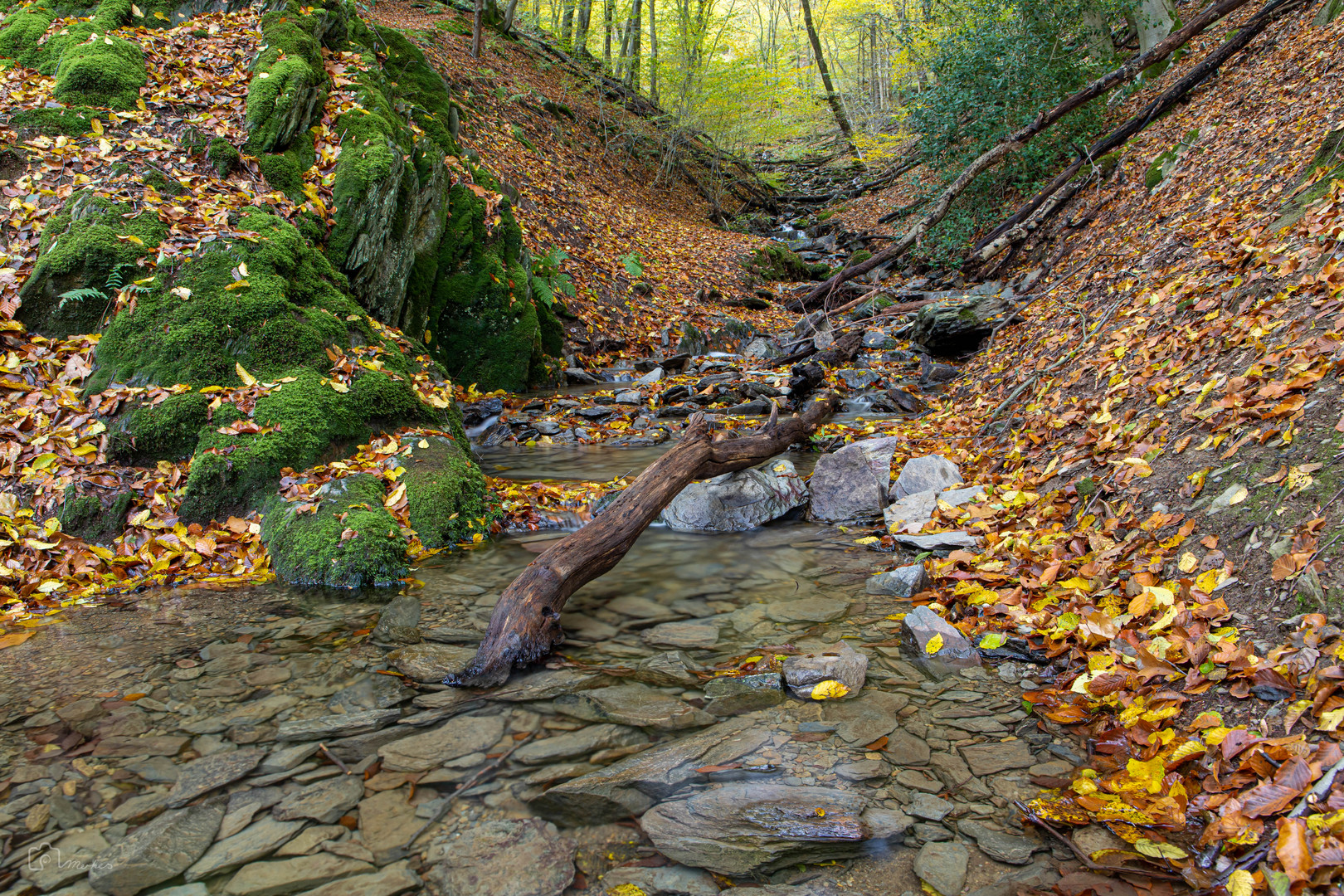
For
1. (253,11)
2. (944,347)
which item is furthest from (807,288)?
(253,11)

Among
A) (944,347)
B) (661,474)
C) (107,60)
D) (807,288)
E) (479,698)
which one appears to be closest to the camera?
(479,698)

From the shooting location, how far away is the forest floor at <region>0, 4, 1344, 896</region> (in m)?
2.08

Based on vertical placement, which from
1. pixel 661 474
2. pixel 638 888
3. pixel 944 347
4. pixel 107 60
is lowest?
pixel 638 888

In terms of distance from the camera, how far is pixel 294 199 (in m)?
6.41

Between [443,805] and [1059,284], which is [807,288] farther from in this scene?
[443,805]

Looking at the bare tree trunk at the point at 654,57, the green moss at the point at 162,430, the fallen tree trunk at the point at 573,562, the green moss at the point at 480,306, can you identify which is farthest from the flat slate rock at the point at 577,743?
the bare tree trunk at the point at 654,57

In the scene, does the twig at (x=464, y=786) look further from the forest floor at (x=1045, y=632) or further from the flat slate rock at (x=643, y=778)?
the flat slate rock at (x=643, y=778)

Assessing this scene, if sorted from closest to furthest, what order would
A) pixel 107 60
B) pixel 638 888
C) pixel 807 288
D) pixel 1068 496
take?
pixel 638 888, pixel 1068 496, pixel 107 60, pixel 807 288

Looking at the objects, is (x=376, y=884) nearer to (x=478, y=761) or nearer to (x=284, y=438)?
(x=478, y=761)

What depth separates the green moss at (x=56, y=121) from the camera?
570 cm

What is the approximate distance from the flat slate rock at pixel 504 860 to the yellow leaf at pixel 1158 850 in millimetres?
1672

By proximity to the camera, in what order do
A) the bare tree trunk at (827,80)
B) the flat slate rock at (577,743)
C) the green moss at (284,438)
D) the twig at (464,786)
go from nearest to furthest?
1. the twig at (464,786)
2. the flat slate rock at (577,743)
3. the green moss at (284,438)
4. the bare tree trunk at (827,80)

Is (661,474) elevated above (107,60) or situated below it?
below

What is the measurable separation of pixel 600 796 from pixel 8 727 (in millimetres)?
2341
